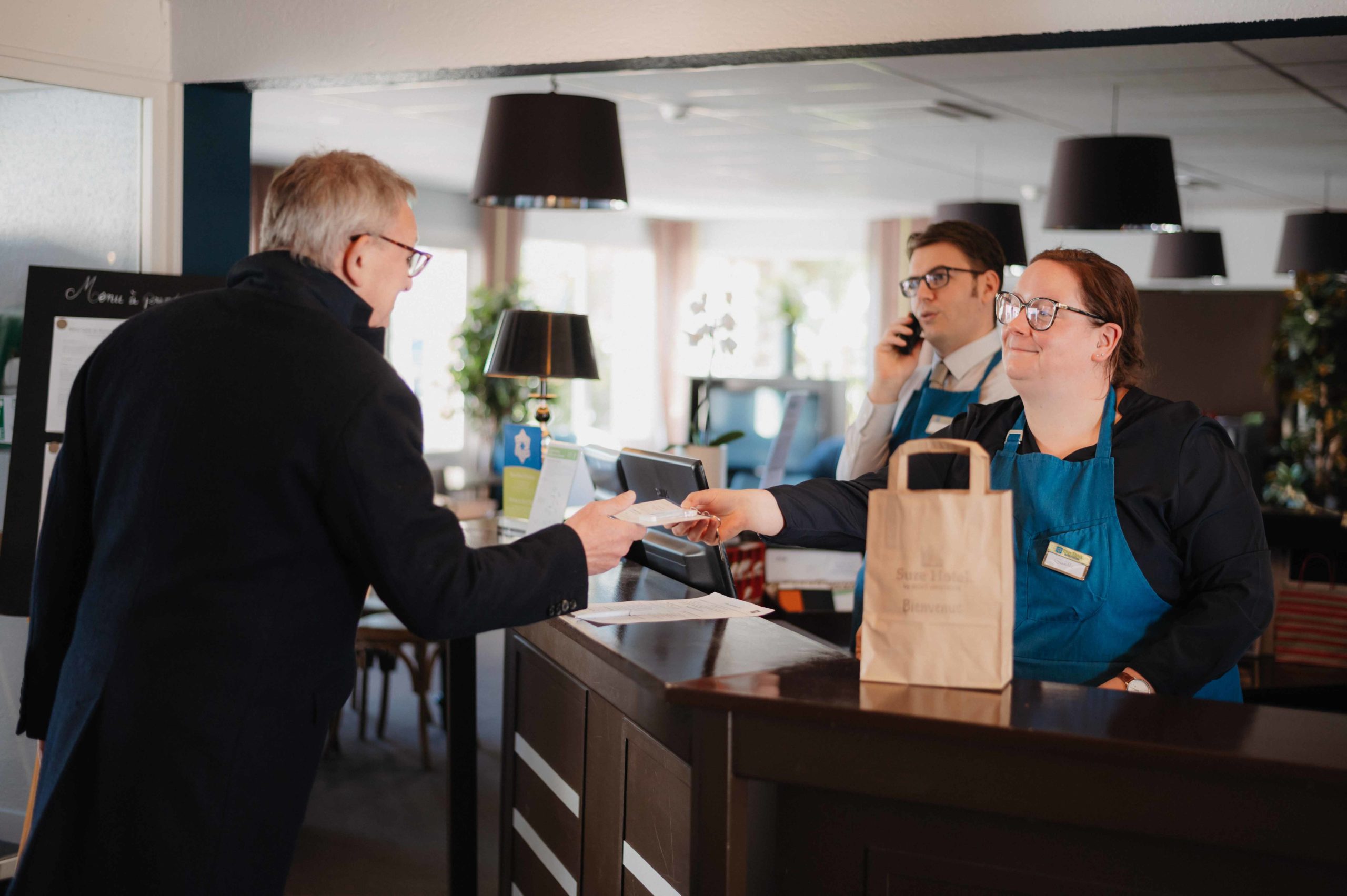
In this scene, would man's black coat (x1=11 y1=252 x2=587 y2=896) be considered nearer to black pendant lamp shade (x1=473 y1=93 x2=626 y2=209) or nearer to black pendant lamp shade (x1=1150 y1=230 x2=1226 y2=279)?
black pendant lamp shade (x1=473 y1=93 x2=626 y2=209)

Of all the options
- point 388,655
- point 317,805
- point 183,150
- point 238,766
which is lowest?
point 317,805

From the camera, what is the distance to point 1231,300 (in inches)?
370

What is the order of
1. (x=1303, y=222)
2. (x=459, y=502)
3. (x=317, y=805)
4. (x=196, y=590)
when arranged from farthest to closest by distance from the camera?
(x=1303, y=222)
(x=459, y=502)
(x=317, y=805)
(x=196, y=590)

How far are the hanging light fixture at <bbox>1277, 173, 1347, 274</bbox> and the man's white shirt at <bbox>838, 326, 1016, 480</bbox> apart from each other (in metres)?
4.11

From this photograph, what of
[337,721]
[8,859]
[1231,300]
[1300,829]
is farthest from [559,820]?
[1231,300]

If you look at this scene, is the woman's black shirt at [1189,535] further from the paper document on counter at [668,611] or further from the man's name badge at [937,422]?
the man's name badge at [937,422]

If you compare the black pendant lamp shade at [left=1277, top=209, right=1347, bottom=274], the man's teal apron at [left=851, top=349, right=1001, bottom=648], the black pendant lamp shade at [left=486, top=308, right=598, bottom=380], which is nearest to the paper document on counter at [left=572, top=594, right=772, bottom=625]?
the man's teal apron at [left=851, top=349, right=1001, bottom=648]

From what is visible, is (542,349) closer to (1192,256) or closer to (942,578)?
(942,578)

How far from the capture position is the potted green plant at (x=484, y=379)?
9211 mm

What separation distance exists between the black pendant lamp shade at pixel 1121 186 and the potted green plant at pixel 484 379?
18.2 feet

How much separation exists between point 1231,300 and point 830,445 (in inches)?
139

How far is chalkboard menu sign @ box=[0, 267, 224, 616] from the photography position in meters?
3.12

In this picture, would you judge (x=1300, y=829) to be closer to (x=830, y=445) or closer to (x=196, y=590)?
(x=196, y=590)

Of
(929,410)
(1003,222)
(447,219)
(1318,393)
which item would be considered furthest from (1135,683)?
(447,219)
